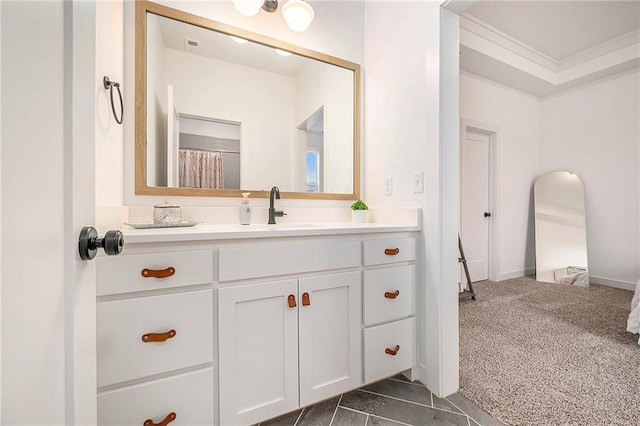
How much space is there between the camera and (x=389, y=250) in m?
1.39

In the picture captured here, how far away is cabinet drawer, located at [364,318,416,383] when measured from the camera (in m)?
1.33

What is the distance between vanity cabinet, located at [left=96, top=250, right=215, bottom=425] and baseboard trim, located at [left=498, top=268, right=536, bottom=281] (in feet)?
11.9

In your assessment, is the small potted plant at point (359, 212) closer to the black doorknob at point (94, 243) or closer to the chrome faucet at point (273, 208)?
the chrome faucet at point (273, 208)

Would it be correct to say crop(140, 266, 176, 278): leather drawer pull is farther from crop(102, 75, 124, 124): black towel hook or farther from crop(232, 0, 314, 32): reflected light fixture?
crop(232, 0, 314, 32): reflected light fixture

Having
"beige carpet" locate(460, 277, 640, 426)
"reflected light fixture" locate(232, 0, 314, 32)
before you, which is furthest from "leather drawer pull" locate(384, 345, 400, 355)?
"reflected light fixture" locate(232, 0, 314, 32)

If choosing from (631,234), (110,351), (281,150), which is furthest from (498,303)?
(110,351)

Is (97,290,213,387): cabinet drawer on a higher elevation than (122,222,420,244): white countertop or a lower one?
lower

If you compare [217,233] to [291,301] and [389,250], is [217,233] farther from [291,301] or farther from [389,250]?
[389,250]

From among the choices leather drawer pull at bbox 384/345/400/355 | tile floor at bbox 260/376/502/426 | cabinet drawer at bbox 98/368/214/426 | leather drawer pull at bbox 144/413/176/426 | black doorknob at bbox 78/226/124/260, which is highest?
black doorknob at bbox 78/226/124/260

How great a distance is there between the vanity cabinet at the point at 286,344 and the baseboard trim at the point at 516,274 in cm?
301

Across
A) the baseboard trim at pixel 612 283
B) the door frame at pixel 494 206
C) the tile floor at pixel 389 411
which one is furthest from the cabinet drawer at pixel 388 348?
the baseboard trim at pixel 612 283

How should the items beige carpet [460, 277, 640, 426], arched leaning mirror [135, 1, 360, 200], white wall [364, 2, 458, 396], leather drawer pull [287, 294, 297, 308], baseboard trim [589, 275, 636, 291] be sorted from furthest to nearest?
baseboard trim [589, 275, 636, 291] < arched leaning mirror [135, 1, 360, 200] < white wall [364, 2, 458, 396] < beige carpet [460, 277, 640, 426] < leather drawer pull [287, 294, 297, 308]

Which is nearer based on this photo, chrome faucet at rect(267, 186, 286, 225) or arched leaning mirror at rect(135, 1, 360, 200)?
arched leaning mirror at rect(135, 1, 360, 200)

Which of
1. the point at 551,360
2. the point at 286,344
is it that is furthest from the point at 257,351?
the point at 551,360
